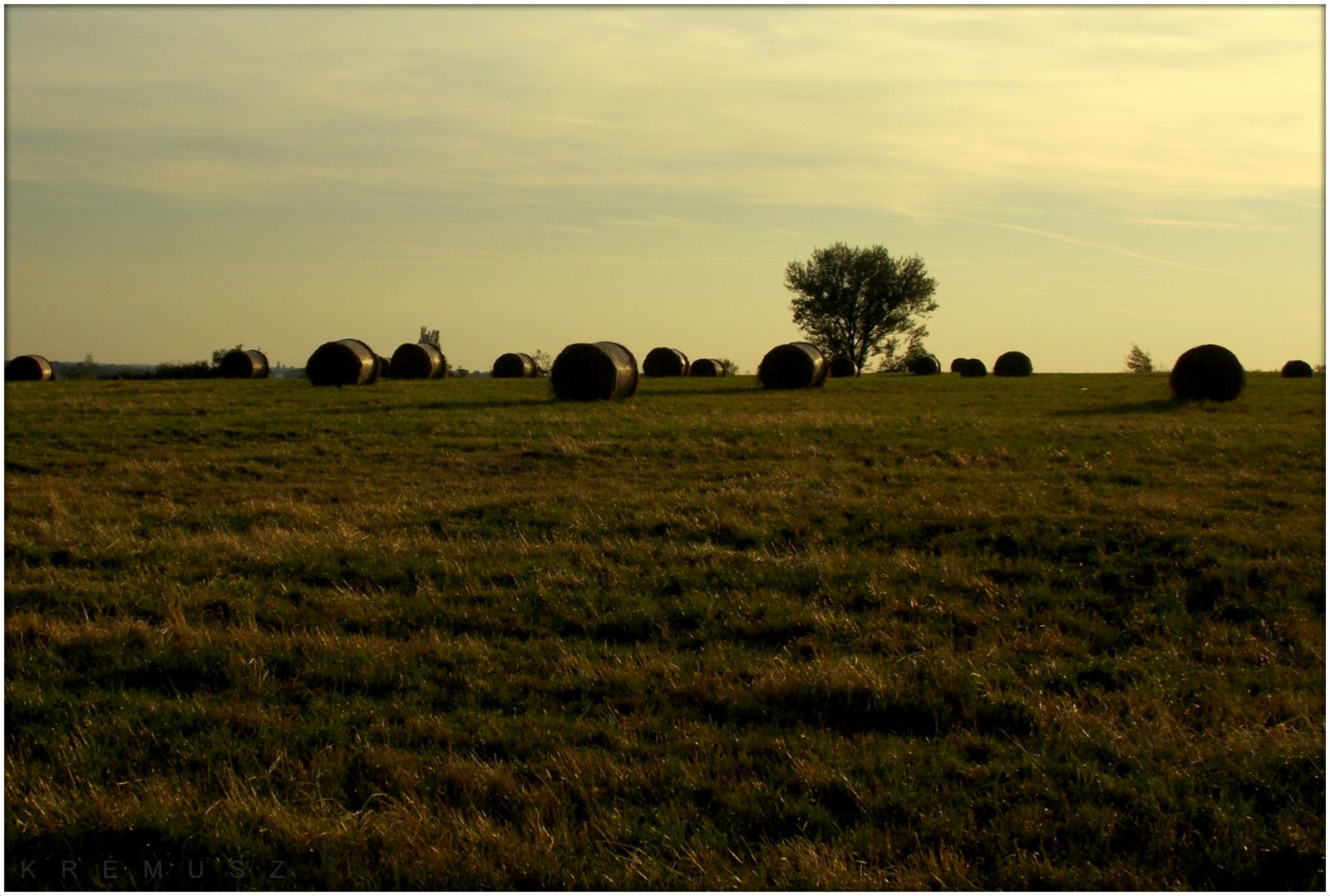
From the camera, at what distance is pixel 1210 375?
103 ft

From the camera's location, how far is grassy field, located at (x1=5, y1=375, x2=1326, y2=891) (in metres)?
5.77

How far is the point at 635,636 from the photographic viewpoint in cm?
938

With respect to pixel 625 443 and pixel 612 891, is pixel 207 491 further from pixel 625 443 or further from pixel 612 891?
pixel 612 891

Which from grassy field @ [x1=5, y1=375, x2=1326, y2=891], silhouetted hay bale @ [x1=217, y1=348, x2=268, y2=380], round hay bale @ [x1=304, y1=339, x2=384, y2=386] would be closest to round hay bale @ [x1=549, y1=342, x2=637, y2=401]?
round hay bale @ [x1=304, y1=339, x2=384, y2=386]

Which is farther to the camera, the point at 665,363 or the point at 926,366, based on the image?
the point at 926,366

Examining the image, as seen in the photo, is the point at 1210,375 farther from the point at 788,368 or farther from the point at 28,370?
the point at 28,370

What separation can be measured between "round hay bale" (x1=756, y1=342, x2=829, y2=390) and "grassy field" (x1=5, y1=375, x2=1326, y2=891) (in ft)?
71.4

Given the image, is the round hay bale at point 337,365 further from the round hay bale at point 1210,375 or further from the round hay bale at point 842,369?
the round hay bale at point 842,369

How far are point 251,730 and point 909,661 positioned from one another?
4.54 m

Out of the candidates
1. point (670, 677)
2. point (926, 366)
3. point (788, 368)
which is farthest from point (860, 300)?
point (670, 677)

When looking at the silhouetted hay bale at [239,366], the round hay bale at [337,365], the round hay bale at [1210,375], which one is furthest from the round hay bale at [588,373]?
the silhouetted hay bale at [239,366]

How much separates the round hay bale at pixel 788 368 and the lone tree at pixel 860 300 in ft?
170

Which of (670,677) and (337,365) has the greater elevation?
(337,365)

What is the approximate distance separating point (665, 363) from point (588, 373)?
2525cm
